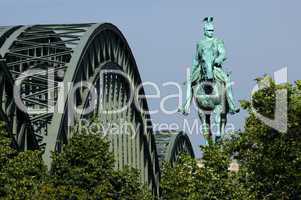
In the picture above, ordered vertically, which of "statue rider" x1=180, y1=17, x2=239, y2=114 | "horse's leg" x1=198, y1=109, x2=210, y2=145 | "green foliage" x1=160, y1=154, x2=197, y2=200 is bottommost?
"green foliage" x1=160, y1=154, x2=197, y2=200

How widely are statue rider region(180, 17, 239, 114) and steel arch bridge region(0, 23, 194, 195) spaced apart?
29.9ft

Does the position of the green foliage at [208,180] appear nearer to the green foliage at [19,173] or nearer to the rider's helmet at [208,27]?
the green foliage at [19,173]

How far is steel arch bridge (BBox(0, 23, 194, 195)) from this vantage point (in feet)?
196

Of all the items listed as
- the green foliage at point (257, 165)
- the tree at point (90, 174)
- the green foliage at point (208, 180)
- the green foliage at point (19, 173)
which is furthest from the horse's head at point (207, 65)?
the green foliage at point (19, 173)

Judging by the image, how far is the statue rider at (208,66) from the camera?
60250 millimetres

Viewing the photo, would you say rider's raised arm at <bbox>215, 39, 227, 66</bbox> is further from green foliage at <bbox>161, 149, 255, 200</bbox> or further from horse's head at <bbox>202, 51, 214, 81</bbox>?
green foliage at <bbox>161, 149, 255, 200</bbox>

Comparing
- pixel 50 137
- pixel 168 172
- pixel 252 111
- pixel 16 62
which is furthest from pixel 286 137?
pixel 16 62

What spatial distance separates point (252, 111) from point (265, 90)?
1.48 meters

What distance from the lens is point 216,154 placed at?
2035 inches

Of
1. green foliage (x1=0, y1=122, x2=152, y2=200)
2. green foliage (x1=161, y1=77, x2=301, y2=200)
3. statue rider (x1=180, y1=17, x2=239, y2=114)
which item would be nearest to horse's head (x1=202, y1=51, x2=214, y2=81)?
statue rider (x1=180, y1=17, x2=239, y2=114)

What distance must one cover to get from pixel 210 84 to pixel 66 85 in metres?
10.7

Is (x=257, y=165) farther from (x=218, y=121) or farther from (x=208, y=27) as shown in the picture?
(x=208, y=27)

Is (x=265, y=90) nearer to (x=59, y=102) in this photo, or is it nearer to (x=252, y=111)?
(x=252, y=111)

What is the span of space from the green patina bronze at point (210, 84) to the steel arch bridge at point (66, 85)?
368 inches
